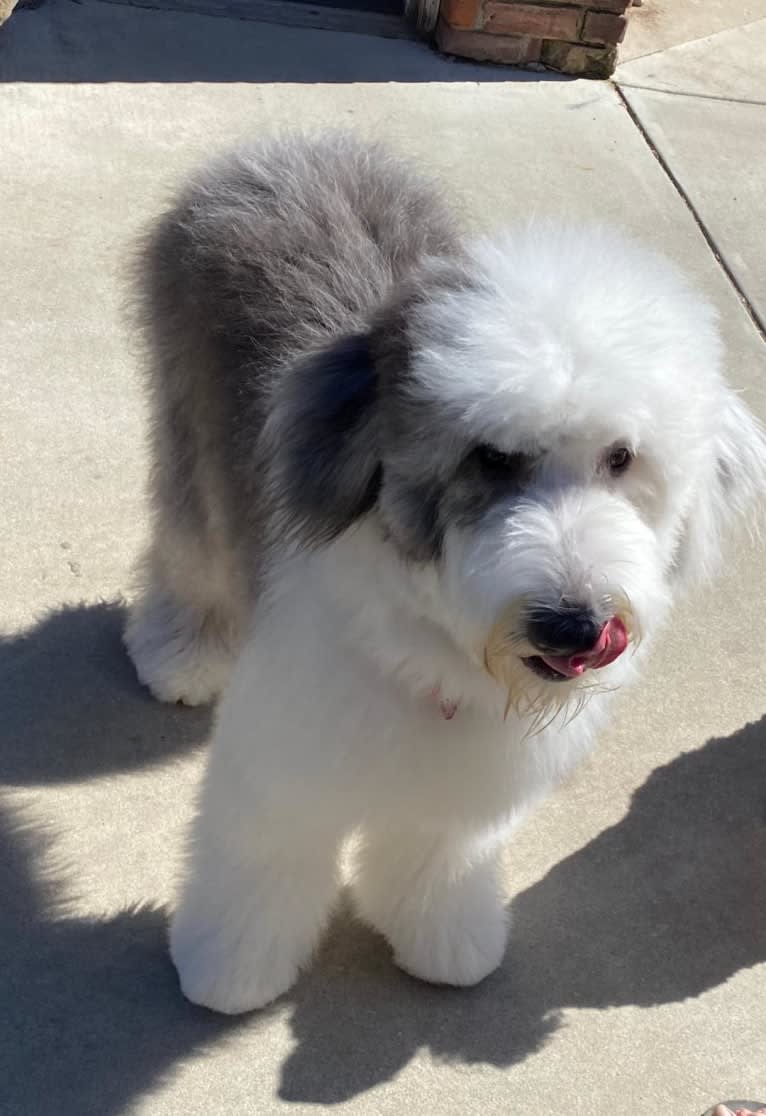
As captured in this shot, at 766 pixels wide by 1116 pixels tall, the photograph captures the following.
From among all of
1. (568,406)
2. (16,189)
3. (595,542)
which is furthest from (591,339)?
(16,189)

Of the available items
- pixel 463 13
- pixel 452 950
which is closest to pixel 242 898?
pixel 452 950

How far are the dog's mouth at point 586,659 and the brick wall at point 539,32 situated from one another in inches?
160

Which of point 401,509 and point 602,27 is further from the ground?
point 401,509

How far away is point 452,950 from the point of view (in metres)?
2.61

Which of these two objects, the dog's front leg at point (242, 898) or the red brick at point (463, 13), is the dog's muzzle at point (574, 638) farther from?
the red brick at point (463, 13)

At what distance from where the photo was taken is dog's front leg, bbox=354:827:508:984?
8.36ft

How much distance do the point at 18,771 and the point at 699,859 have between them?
1.44m

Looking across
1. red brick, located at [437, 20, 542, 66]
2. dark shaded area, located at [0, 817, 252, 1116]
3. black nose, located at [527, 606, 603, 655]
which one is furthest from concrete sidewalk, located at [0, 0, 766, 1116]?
black nose, located at [527, 606, 603, 655]

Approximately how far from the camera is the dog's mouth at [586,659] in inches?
70.7

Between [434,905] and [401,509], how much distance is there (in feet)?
3.16

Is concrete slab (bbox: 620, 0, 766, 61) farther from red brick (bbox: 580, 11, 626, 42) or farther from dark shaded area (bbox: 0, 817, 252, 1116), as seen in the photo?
dark shaded area (bbox: 0, 817, 252, 1116)

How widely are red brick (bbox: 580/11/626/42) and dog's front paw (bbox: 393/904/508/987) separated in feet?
12.6

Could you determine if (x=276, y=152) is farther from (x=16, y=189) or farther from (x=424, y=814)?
(x=16, y=189)

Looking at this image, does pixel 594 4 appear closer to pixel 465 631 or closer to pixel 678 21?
pixel 678 21
